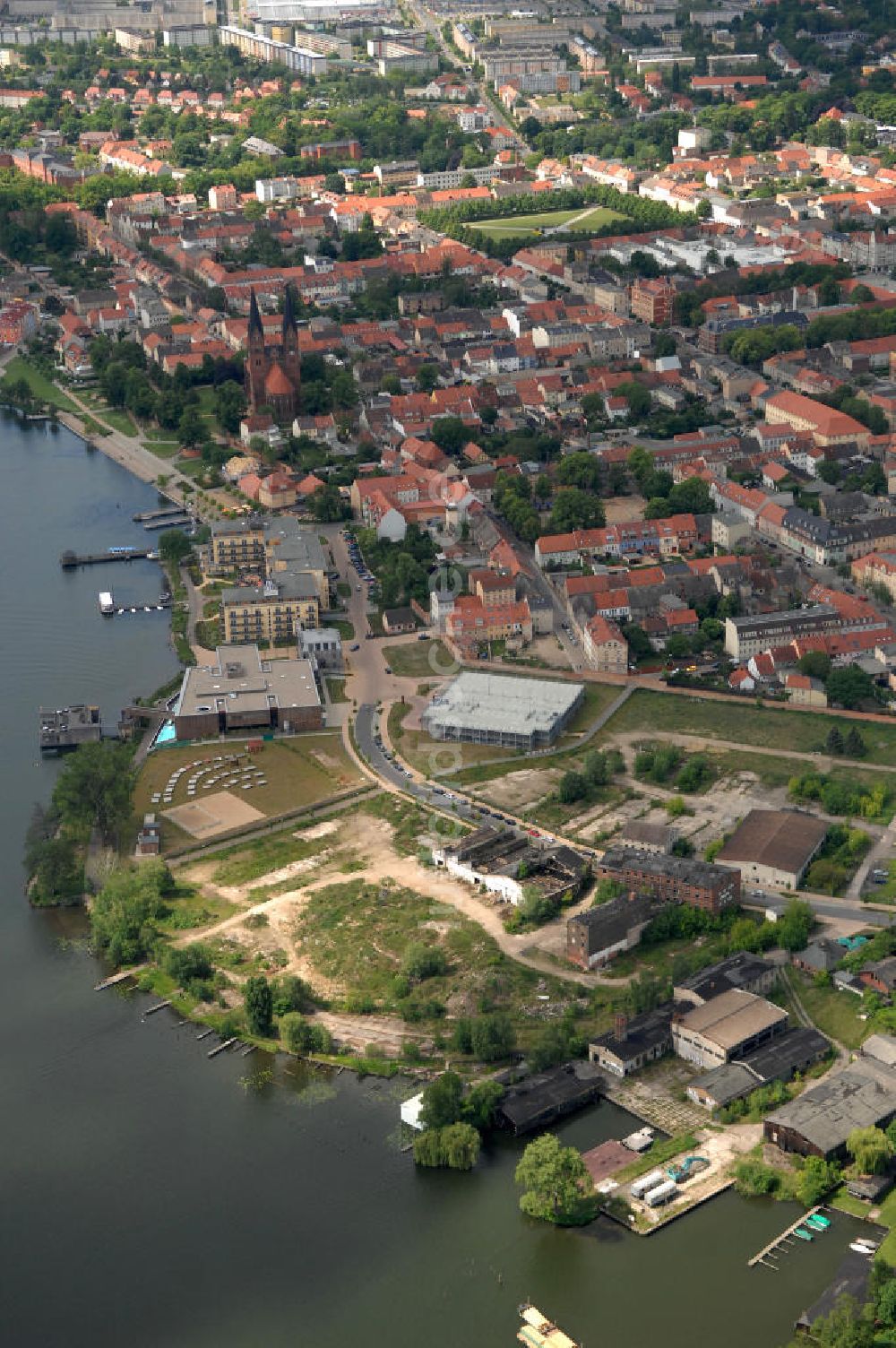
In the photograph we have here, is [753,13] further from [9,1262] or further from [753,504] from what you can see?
[9,1262]

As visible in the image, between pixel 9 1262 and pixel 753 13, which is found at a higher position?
pixel 753 13

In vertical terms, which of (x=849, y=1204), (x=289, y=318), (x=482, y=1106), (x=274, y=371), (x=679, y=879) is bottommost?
(x=849, y=1204)

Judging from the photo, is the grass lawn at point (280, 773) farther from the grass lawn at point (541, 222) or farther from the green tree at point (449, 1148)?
the grass lawn at point (541, 222)

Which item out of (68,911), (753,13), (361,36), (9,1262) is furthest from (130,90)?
(9,1262)

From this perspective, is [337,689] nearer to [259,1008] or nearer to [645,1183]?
[259,1008]

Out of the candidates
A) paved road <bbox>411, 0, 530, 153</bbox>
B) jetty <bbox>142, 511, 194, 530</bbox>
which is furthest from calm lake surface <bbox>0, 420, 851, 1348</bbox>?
paved road <bbox>411, 0, 530, 153</bbox>

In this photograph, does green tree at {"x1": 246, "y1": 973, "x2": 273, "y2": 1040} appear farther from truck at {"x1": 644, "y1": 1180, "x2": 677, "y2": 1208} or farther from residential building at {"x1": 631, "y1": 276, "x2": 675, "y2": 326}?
residential building at {"x1": 631, "y1": 276, "x2": 675, "y2": 326}

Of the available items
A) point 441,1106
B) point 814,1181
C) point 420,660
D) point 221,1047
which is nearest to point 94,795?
point 221,1047
